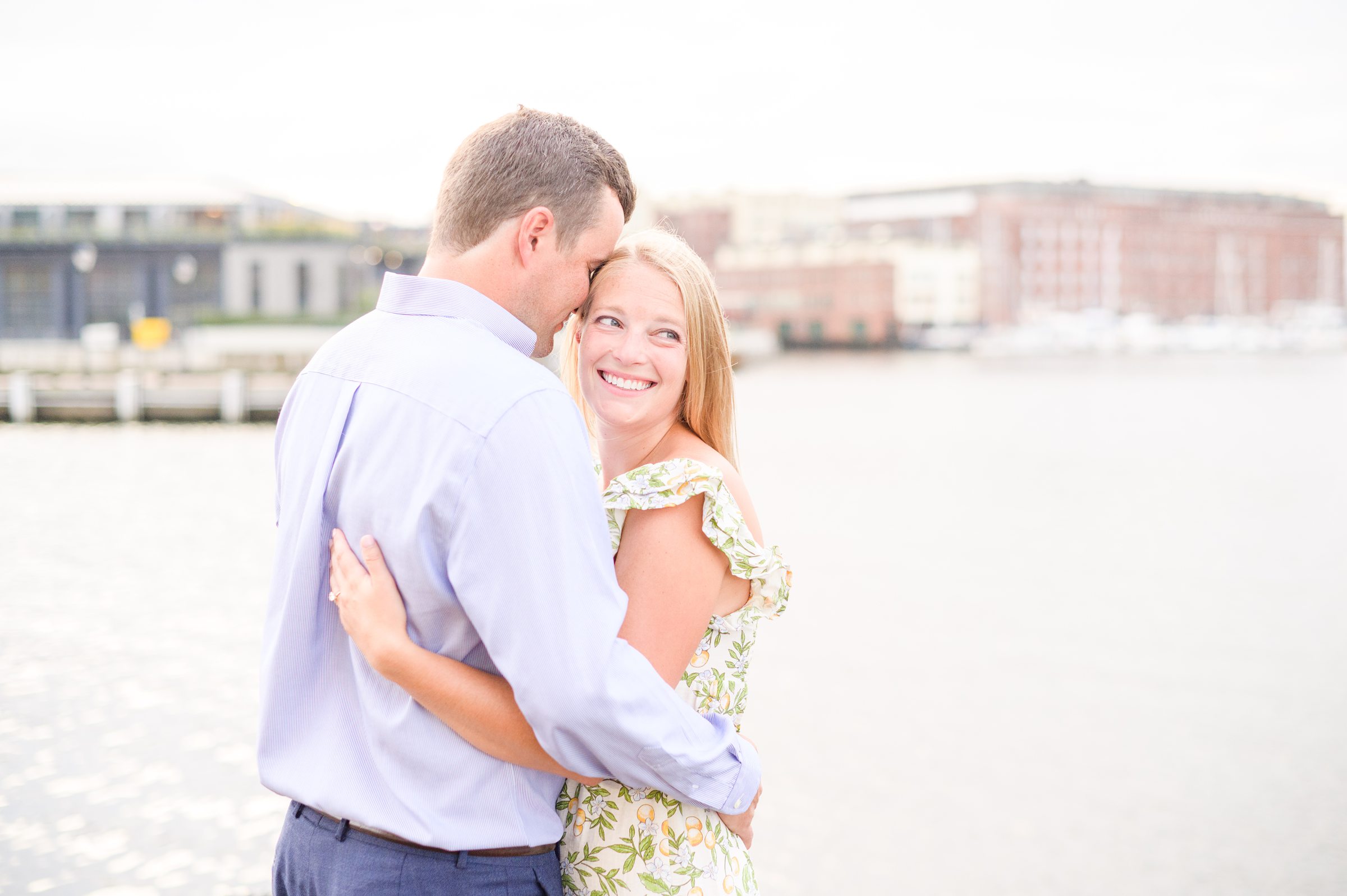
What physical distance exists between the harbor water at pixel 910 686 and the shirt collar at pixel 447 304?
4119mm

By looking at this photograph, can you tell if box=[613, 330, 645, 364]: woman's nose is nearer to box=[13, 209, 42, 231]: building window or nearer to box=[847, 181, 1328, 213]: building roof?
box=[13, 209, 42, 231]: building window

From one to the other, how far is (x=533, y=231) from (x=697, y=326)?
416 mm

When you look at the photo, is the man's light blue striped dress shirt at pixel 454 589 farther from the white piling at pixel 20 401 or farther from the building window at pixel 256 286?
the building window at pixel 256 286

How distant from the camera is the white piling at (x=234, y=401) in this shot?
78.4ft

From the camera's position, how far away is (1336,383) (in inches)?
2191

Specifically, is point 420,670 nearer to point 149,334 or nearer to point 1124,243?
point 149,334

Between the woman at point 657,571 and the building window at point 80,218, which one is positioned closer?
the woman at point 657,571

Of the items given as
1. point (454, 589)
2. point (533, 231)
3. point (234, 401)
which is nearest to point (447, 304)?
point (533, 231)

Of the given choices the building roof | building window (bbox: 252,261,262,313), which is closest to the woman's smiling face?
building window (bbox: 252,261,262,313)

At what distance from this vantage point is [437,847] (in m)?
1.37

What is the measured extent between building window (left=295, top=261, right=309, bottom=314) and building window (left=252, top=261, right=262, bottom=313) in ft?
4.07

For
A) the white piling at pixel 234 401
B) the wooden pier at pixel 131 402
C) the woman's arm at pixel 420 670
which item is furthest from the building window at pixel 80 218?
the woman's arm at pixel 420 670

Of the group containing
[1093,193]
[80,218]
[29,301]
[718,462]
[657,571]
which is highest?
[1093,193]

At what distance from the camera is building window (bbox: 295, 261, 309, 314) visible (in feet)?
128
